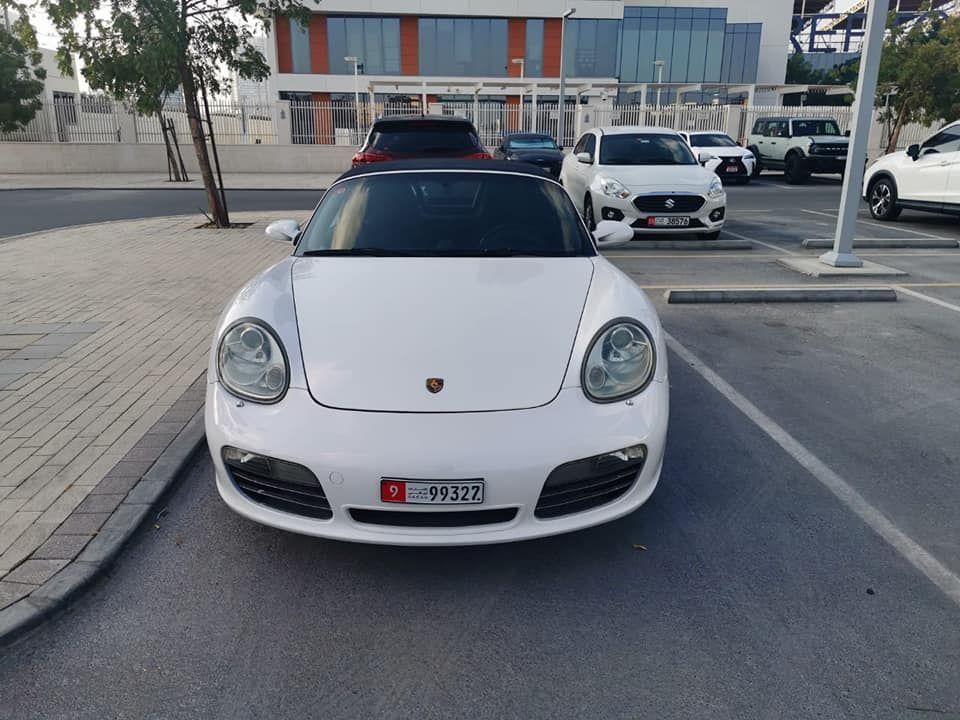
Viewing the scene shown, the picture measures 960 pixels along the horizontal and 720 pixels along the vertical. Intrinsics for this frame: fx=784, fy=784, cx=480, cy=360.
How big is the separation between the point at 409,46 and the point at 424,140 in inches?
1617

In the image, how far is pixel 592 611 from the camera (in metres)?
2.87

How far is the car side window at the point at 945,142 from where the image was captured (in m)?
12.0

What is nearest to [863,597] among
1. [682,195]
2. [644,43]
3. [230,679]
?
[230,679]

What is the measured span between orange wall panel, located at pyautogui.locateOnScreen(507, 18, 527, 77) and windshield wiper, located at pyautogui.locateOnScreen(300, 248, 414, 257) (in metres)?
48.7

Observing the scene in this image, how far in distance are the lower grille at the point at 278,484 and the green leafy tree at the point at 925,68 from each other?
27.3m

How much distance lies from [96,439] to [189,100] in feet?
32.2

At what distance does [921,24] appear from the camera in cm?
2619

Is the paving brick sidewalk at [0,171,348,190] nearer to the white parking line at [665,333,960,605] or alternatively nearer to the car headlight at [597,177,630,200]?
the car headlight at [597,177,630,200]

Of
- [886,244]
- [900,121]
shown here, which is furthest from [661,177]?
[900,121]

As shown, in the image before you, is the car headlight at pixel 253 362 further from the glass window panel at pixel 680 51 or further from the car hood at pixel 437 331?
the glass window panel at pixel 680 51

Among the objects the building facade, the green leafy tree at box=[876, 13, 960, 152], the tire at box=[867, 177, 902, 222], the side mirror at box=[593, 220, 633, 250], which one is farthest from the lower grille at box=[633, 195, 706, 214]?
the building facade

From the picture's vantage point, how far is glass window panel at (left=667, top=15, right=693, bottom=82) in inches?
1988

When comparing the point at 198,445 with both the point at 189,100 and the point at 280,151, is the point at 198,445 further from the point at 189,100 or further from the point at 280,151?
the point at 280,151

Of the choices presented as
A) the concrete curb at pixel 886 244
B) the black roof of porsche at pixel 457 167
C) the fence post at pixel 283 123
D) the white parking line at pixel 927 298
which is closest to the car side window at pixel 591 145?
the concrete curb at pixel 886 244
